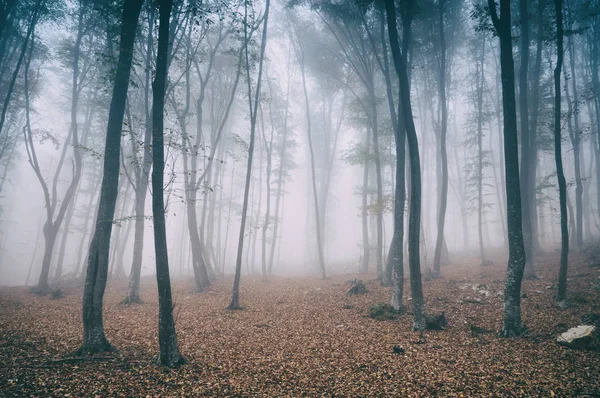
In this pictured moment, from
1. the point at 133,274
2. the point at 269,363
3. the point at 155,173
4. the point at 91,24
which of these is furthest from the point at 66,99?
the point at 269,363

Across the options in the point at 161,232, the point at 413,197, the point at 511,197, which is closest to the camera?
the point at 161,232

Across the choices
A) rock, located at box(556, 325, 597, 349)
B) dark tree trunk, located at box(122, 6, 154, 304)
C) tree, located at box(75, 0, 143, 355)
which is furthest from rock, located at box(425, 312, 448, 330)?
dark tree trunk, located at box(122, 6, 154, 304)

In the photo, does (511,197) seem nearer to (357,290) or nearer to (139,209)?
(357,290)

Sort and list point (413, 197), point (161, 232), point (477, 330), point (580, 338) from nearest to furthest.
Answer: point (161, 232), point (580, 338), point (477, 330), point (413, 197)

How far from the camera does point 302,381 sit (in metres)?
5.30

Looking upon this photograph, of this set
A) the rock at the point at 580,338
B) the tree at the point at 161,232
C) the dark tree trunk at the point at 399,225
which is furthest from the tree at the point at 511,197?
the tree at the point at 161,232

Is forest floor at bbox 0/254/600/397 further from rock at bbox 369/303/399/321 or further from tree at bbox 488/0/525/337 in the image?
tree at bbox 488/0/525/337

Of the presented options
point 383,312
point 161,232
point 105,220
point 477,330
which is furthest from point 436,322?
point 105,220

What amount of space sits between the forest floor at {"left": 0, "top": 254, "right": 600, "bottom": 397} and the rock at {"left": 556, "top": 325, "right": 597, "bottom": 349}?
28 centimetres

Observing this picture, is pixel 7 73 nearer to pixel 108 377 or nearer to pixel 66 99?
pixel 66 99

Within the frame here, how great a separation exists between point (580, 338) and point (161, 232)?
1034cm

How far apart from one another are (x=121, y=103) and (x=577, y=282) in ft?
59.8

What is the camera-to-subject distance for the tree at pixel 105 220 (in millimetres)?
6324

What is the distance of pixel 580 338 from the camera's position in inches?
242
